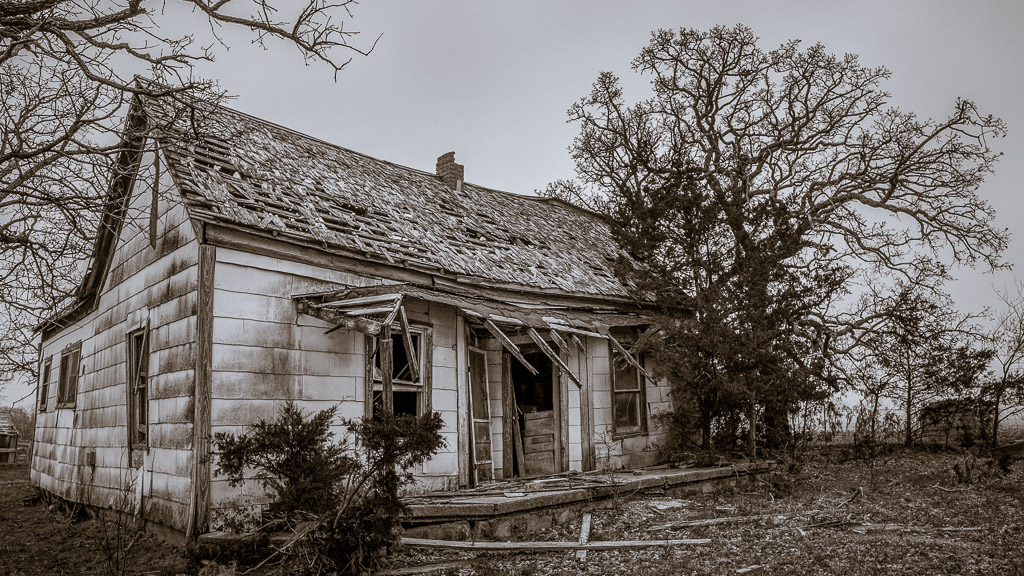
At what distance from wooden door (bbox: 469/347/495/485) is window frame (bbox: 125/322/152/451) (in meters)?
4.53

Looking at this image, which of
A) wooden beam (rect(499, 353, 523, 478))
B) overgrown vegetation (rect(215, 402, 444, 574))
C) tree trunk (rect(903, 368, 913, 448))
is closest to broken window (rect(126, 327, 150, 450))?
overgrown vegetation (rect(215, 402, 444, 574))

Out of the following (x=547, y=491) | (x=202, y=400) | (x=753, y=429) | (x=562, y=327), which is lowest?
(x=547, y=491)

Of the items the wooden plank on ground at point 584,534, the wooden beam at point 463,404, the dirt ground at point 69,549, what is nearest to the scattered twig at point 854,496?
the wooden plank on ground at point 584,534

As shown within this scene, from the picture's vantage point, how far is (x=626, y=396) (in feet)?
45.9

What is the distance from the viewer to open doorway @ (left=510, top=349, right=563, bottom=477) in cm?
1251

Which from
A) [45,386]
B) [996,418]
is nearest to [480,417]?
[45,386]

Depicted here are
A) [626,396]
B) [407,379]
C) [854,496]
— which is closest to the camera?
[854,496]

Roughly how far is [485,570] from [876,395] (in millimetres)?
12293

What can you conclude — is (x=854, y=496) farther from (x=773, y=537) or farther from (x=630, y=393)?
(x=630, y=393)

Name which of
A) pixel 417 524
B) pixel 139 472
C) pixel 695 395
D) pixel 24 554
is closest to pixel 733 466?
pixel 695 395

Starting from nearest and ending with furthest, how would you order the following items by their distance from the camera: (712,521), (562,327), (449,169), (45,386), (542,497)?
(712,521), (542,497), (562,327), (45,386), (449,169)

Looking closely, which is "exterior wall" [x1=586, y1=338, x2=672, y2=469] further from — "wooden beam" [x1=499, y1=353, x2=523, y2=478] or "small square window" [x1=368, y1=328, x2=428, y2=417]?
Result: "small square window" [x1=368, y1=328, x2=428, y2=417]

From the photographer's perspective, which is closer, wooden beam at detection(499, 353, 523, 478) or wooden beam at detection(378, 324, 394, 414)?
wooden beam at detection(378, 324, 394, 414)

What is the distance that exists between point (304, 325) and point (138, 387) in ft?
9.54
